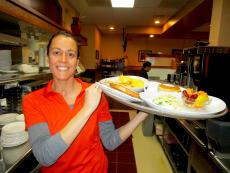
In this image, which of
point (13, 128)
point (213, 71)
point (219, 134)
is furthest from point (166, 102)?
point (213, 71)

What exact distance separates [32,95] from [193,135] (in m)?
1.48

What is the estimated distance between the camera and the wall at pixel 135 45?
10.2 metres

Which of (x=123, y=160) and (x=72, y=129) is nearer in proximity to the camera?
(x=72, y=129)

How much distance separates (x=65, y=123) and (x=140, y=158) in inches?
95.3

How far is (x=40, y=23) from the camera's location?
1772 mm

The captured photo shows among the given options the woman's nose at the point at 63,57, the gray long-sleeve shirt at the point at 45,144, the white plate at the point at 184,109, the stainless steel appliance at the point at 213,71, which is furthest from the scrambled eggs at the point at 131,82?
the stainless steel appliance at the point at 213,71

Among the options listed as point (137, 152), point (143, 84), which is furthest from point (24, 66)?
point (137, 152)

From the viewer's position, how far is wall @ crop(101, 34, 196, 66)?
1016 centimetres

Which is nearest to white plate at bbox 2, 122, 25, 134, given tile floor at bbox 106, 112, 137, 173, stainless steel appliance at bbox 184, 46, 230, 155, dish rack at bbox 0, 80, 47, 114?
dish rack at bbox 0, 80, 47, 114

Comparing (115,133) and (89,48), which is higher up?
(89,48)

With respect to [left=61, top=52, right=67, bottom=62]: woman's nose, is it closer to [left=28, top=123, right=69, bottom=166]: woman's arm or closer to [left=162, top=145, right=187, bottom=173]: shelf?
[left=28, top=123, right=69, bottom=166]: woman's arm

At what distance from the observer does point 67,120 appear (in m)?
1.01

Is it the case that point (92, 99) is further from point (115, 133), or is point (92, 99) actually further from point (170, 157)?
point (170, 157)

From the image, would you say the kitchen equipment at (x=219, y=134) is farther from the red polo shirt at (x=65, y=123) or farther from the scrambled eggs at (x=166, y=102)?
the red polo shirt at (x=65, y=123)
